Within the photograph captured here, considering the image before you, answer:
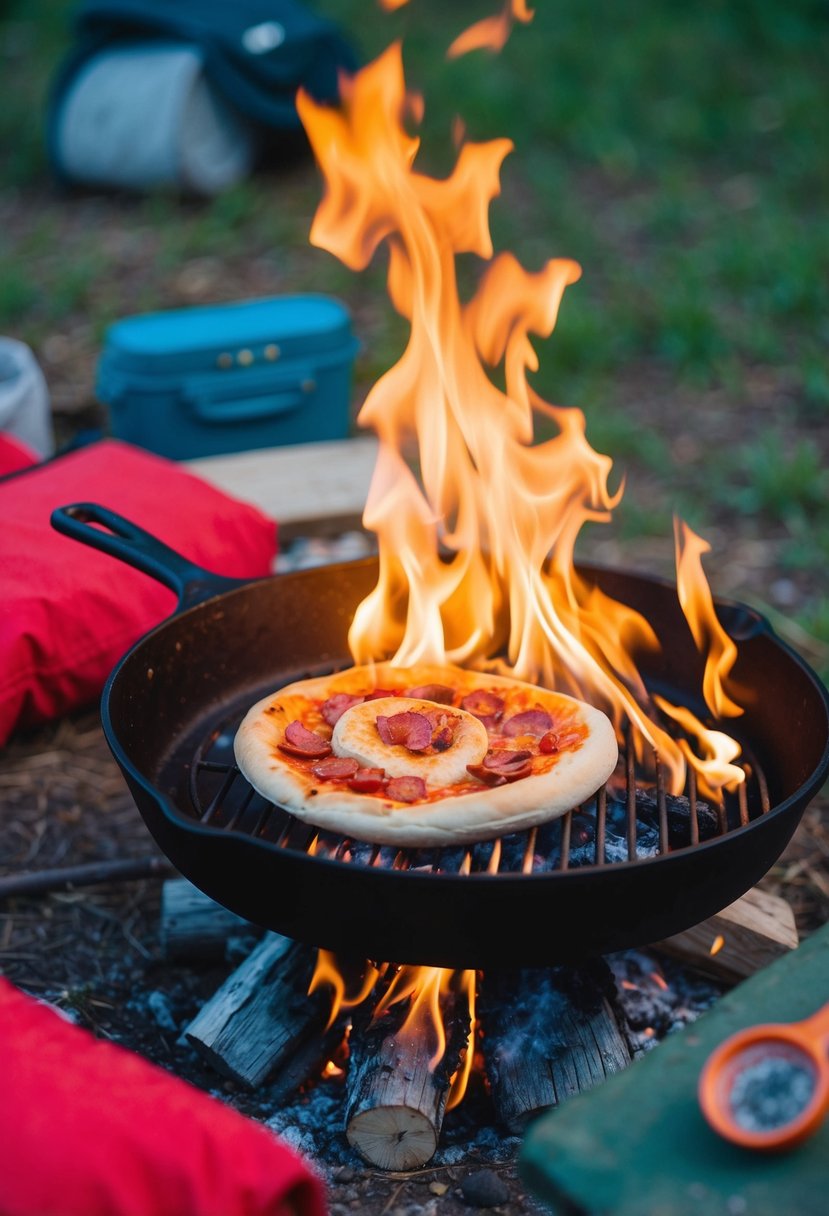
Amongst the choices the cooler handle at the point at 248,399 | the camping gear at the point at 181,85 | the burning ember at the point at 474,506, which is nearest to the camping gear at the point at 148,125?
the camping gear at the point at 181,85


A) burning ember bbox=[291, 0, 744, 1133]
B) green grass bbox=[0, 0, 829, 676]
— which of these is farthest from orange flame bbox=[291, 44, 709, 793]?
green grass bbox=[0, 0, 829, 676]

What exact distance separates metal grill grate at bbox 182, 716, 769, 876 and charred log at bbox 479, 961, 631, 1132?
0.34 meters

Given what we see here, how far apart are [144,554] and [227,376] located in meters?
2.08

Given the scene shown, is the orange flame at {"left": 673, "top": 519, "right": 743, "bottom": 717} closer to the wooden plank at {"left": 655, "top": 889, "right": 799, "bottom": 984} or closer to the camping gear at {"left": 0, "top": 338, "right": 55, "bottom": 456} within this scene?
the wooden plank at {"left": 655, "top": 889, "right": 799, "bottom": 984}

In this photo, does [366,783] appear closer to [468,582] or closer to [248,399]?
[468,582]

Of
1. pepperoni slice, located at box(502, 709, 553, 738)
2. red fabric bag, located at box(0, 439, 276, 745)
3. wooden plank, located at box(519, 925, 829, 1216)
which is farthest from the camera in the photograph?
red fabric bag, located at box(0, 439, 276, 745)

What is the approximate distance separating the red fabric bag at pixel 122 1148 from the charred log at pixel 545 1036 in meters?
0.67

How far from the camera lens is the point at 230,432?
4695mm

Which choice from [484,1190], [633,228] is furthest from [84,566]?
[633,228]

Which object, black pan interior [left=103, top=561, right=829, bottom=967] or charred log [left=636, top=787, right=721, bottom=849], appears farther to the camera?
charred log [left=636, top=787, right=721, bottom=849]

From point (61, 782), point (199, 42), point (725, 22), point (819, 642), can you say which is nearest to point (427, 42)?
point (725, 22)

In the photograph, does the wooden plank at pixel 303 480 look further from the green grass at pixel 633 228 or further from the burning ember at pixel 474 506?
the green grass at pixel 633 228

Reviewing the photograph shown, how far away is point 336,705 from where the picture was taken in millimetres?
2414

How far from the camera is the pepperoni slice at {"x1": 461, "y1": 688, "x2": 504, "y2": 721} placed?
243cm
